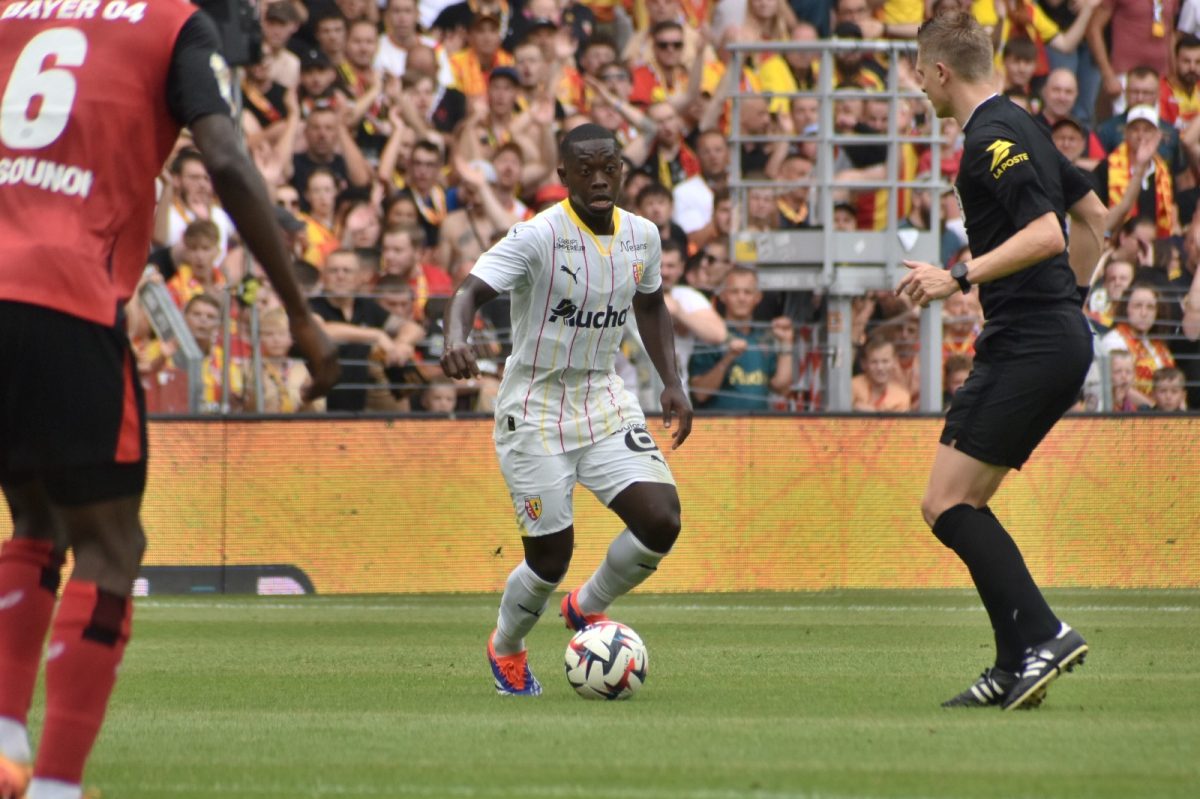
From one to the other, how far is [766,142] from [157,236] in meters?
5.79

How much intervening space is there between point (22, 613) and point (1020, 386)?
3.84 meters

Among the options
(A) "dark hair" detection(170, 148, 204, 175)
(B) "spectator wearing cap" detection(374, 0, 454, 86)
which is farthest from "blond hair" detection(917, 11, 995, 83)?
(B) "spectator wearing cap" detection(374, 0, 454, 86)

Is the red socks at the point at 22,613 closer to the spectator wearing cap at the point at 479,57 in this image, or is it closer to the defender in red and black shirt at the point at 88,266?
the defender in red and black shirt at the point at 88,266

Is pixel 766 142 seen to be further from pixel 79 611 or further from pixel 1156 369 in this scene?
pixel 79 611

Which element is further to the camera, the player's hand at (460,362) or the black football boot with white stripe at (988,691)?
the player's hand at (460,362)

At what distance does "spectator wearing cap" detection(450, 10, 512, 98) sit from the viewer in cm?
1888

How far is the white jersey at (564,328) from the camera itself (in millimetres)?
8523

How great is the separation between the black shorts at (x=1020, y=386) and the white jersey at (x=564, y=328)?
182 cm

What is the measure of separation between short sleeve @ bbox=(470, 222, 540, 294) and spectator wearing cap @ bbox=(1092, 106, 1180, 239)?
10520 millimetres

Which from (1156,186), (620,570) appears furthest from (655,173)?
(620,570)

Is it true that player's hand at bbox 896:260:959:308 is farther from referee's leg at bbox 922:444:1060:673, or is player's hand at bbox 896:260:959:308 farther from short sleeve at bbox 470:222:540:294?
short sleeve at bbox 470:222:540:294

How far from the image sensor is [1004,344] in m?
7.41

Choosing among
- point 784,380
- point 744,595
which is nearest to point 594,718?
point 744,595

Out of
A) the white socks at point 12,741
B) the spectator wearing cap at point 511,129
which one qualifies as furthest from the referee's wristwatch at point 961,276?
the spectator wearing cap at point 511,129
